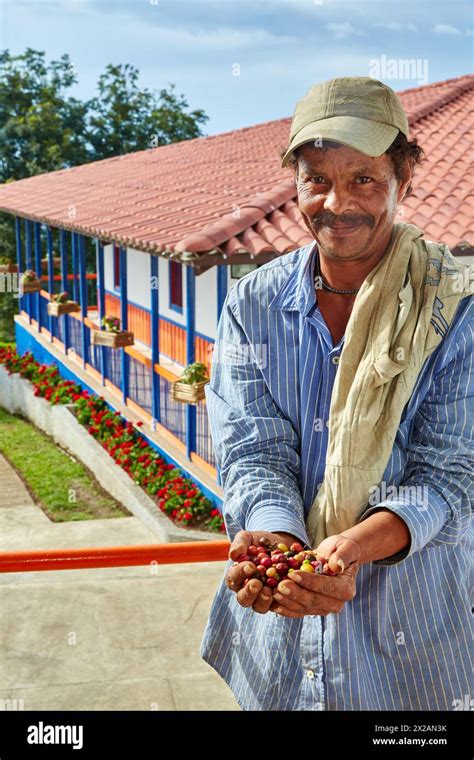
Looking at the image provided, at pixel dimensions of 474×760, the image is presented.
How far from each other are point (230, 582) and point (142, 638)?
4.48 meters

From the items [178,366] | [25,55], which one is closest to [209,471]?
[178,366]

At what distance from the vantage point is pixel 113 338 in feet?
40.1

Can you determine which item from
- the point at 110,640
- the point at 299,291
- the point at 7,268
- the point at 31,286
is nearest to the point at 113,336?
the point at 31,286

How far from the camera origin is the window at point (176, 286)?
43.8 feet

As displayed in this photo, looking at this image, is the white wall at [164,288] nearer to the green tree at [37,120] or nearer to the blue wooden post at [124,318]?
the blue wooden post at [124,318]

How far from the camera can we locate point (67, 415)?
13.9 metres

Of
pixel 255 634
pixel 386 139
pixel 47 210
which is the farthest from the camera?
pixel 47 210

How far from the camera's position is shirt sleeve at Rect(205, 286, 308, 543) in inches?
74.7

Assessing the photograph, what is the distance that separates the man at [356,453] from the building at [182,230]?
19.9 ft

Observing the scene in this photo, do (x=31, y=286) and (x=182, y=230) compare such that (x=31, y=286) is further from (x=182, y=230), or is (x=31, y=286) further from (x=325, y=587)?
(x=325, y=587)

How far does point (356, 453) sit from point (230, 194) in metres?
9.36

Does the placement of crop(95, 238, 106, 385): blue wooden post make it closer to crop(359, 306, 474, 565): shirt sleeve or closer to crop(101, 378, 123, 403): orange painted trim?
crop(101, 378, 123, 403): orange painted trim

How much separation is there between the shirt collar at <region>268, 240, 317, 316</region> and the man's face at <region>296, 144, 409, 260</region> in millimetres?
101

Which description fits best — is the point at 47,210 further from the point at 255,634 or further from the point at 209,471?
the point at 255,634
